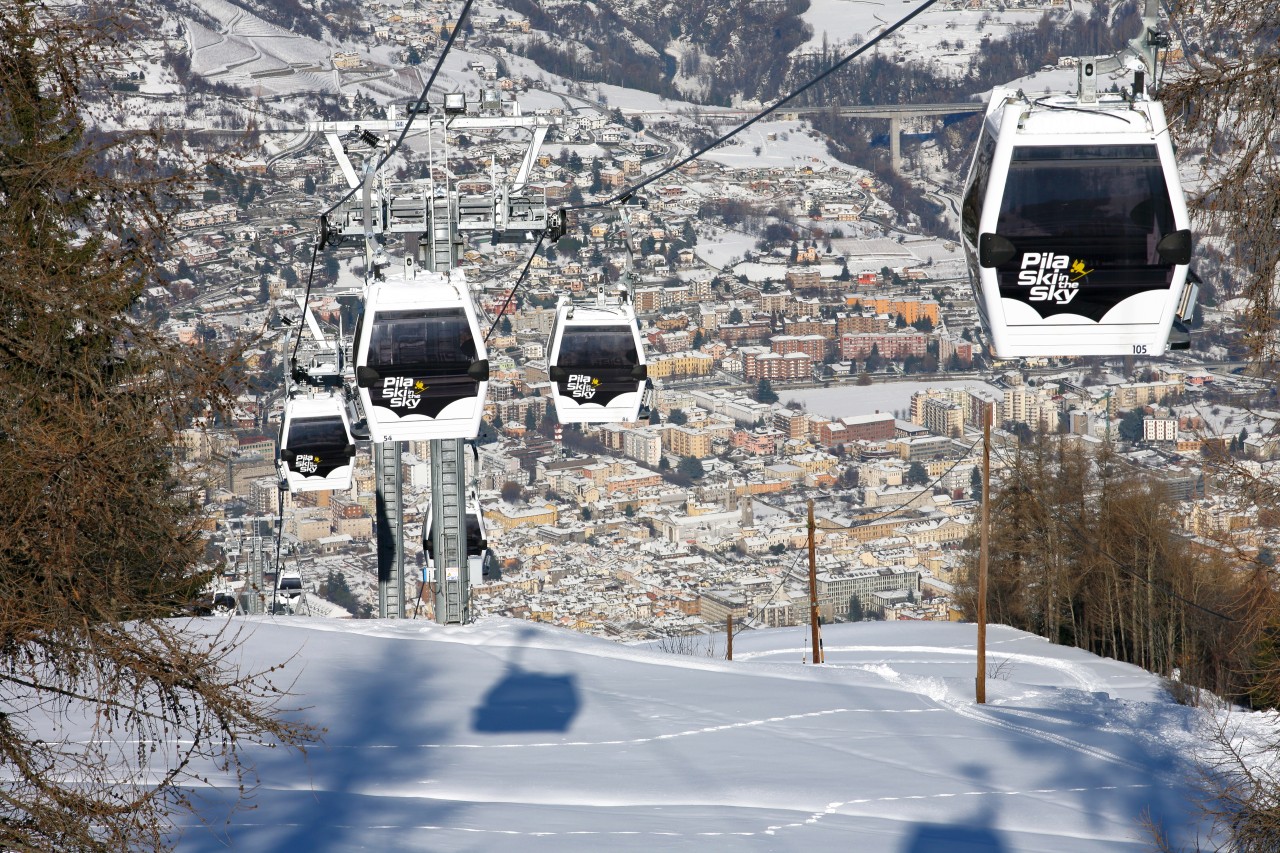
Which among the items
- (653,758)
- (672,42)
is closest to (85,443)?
(653,758)

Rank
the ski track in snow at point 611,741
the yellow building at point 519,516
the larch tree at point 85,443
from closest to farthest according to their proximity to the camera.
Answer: the larch tree at point 85,443 < the ski track in snow at point 611,741 < the yellow building at point 519,516

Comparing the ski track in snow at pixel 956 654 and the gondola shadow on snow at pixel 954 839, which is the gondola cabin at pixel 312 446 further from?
the gondola shadow on snow at pixel 954 839

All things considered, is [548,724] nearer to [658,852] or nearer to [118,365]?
[658,852]

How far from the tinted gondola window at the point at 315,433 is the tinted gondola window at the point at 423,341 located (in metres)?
6.98

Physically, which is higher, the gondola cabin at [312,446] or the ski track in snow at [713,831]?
the gondola cabin at [312,446]

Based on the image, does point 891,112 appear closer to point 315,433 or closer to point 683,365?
point 683,365

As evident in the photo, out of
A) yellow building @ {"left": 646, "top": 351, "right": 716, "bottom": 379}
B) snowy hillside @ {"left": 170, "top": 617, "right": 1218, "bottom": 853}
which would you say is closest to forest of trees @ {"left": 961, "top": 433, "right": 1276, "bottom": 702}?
snowy hillside @ {"left": 170, "top": 617, "right": 1218, "bottom": 853}

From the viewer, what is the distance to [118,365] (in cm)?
534

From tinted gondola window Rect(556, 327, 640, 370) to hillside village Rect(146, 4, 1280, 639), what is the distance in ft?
32.5

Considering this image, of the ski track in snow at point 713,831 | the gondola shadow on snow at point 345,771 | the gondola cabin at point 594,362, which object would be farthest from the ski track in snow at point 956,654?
the ski track in snow at point 713,831

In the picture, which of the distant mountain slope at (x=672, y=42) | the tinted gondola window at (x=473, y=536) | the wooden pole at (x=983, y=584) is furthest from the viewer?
the distant mountain slope at (x=672, y=42)

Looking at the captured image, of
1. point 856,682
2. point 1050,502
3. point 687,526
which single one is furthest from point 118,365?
point 687,526

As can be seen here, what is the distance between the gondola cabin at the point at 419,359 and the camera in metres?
8.66

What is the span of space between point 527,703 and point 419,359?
8.17 ft
